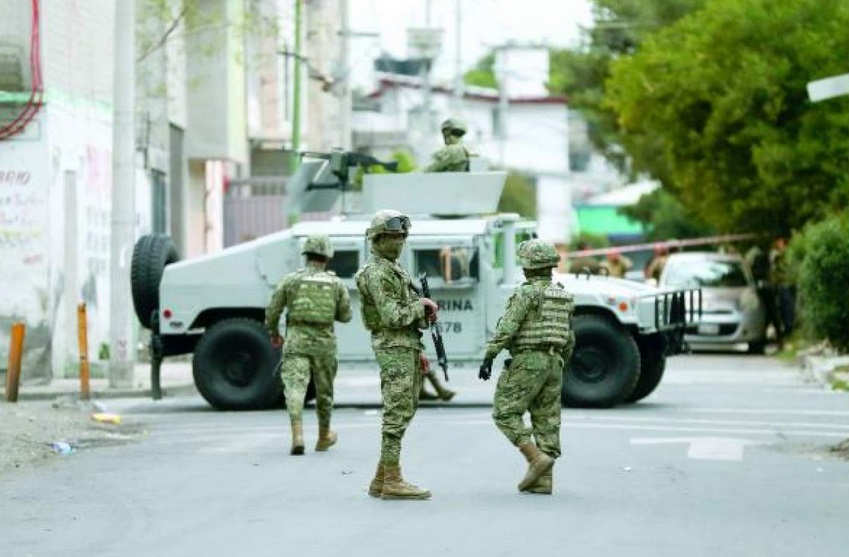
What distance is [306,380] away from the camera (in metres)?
17.1

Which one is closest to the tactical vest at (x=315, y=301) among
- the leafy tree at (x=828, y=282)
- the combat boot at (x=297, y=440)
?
the combat boot at (x=297, y=440)

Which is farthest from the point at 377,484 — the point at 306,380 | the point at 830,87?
the point at 830,87

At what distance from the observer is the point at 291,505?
533 inches

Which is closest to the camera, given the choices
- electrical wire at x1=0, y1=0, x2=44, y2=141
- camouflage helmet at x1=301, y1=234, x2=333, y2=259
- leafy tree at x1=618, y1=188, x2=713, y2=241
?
camouflage helmet at x1=301, y1=234, x2=333, y2=259

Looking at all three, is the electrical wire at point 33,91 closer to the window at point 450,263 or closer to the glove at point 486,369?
the window at point 450,263

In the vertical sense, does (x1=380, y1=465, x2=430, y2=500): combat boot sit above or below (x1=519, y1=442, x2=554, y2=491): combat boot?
below

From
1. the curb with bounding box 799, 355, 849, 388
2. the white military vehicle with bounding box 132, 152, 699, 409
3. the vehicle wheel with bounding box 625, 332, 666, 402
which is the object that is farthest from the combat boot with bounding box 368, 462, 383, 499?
the curb with bounding box 799, 355, 849, 388

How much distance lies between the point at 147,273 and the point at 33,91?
448 cm

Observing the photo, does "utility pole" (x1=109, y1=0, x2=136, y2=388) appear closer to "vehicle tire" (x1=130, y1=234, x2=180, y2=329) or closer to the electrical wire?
the electrical wire

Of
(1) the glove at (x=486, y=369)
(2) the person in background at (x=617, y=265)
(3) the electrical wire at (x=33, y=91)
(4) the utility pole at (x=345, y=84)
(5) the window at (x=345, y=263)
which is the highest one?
(4) the utility pole at (x=345, y=84)

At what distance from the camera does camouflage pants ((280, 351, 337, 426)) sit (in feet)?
55.6

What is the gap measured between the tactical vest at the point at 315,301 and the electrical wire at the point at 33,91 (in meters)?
10.2

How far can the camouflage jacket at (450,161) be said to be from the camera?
23453 mm

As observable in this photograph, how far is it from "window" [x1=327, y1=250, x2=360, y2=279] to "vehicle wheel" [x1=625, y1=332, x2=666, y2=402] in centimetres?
317
